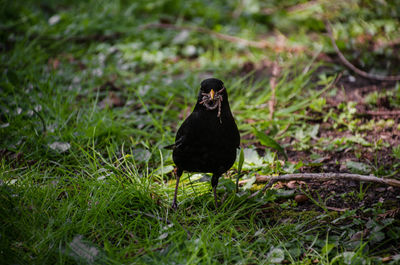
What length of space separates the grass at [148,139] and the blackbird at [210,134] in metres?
0.32

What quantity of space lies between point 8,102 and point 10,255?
2350 mm

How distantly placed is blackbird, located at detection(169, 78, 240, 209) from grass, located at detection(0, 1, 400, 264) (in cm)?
32

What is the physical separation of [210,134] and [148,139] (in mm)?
1386

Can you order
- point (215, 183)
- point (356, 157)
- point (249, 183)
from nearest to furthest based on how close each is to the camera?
1. point (215, 183)
2. point (249, 183)
3. point (356, 157)

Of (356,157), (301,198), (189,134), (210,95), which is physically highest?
(210,95)

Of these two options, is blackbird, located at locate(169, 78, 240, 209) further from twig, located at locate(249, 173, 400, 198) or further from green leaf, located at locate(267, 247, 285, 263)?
green leaf, located at locate(267, 247, 285, 263)

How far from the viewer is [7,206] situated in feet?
7.90

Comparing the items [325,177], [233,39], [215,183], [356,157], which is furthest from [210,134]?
[233,39]

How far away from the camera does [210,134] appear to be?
101 inches

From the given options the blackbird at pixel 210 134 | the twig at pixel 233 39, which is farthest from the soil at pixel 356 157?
the twig at pixel 233 39

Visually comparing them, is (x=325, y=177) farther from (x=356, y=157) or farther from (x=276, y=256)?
(x=356, y=157)

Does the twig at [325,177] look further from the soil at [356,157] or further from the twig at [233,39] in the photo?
the twig at [233,39]

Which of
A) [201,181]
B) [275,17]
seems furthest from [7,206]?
[275,17]

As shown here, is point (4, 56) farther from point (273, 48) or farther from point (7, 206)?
point (273, 48)
